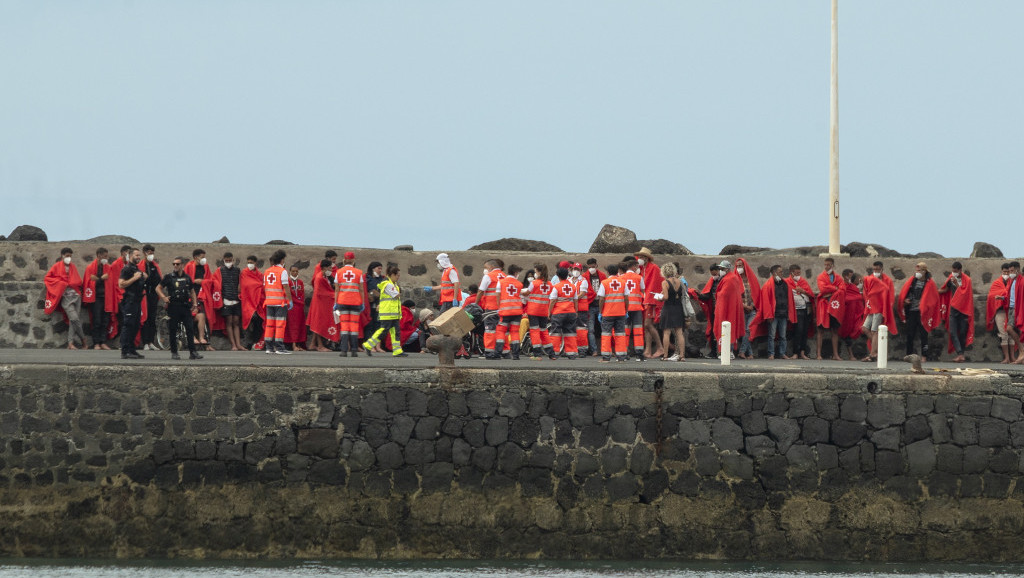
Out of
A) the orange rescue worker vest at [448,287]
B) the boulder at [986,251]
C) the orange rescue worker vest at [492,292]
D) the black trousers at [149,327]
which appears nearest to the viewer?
the orange rescue worker vest at [492,292]

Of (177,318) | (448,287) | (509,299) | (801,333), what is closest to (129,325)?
(177,318)

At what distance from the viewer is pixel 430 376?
1516 centimetres

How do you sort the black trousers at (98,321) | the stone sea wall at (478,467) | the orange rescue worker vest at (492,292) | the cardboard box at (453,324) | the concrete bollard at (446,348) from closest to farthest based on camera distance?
the stone sea wall at (478,467) < the concrete bollard at (446,348) < the cardboard box at (453,324) < the orange rescue worker vest at (492,292) < the black trousers at (98,321)

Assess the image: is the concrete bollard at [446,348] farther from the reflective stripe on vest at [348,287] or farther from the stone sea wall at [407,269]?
the stone sea wall at [407,269]

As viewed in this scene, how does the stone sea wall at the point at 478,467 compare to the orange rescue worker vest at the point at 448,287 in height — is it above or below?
below

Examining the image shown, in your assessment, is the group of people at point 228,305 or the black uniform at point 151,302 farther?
the group of people at point 228,305

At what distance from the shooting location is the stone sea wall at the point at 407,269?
21.0 metres

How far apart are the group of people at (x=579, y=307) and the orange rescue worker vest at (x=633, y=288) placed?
0.85ft

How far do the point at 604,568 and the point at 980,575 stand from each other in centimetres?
404

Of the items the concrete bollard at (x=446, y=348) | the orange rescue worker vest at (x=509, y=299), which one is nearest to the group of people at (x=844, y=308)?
the orange rescue worker vest at (x=509, y=299)

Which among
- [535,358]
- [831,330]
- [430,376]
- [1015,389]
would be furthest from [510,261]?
[1015,389]

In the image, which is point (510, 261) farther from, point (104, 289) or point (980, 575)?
point (980, 575)

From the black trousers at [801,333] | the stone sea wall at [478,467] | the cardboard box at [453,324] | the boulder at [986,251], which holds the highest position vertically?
the boulder at [986,251]

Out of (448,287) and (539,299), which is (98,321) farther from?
(539,299)
